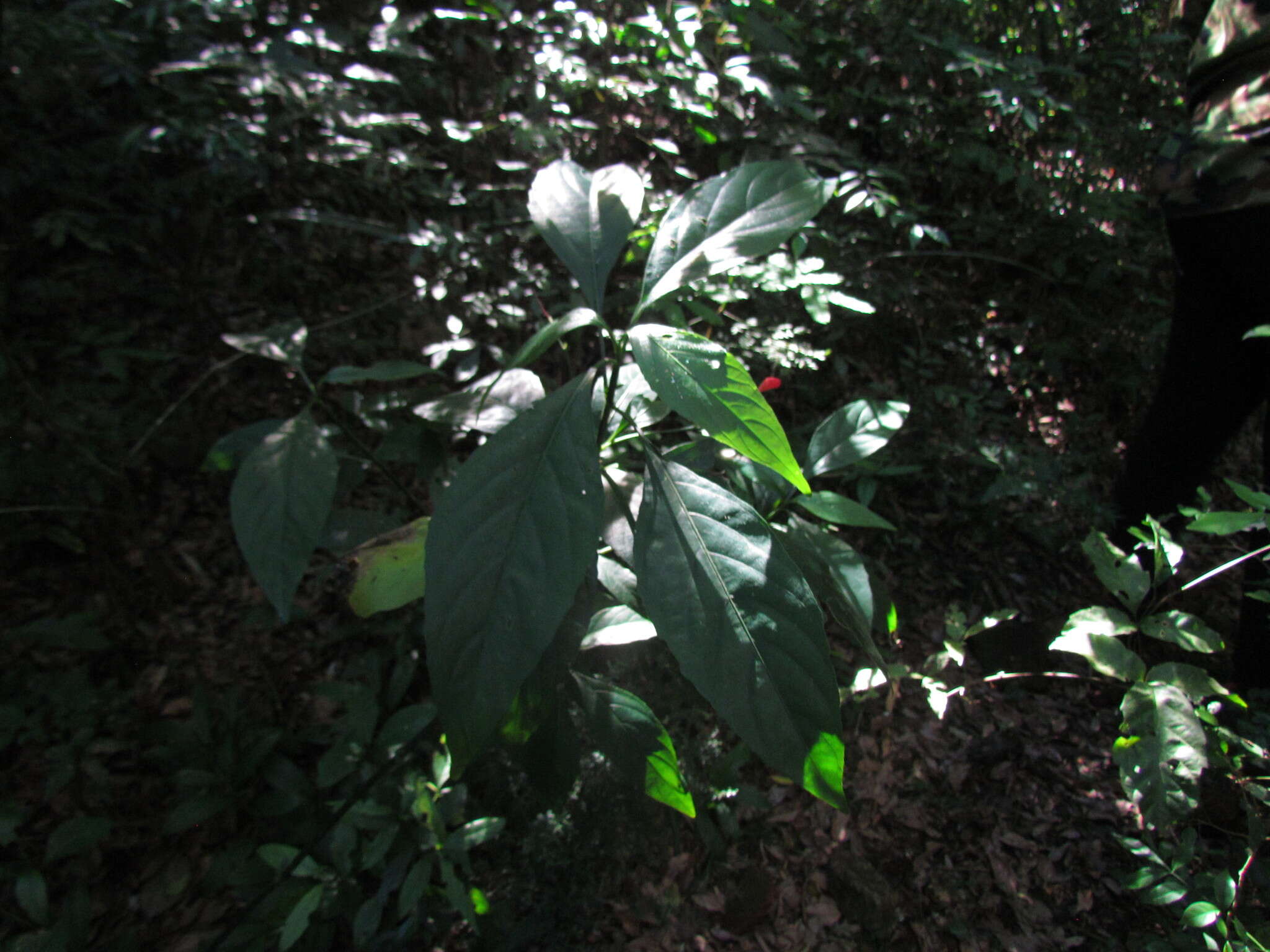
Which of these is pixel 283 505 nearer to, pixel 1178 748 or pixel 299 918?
pixel 299 918

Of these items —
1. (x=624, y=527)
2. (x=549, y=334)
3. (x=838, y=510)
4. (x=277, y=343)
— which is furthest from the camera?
(x=277, y=343)

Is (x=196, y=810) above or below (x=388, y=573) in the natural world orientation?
below

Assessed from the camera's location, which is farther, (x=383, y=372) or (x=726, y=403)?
(x=383, y=372)

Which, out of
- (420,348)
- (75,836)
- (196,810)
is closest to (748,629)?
(196,810)

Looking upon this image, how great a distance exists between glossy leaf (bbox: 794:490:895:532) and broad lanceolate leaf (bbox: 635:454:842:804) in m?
0.40

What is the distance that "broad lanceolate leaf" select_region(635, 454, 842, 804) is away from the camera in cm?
77

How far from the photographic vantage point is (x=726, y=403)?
0.84 meters

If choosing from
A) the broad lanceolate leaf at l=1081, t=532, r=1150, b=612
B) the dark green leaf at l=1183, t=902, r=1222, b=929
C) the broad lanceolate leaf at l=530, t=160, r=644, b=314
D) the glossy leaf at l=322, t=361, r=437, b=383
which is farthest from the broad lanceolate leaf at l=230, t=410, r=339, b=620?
the dark green leaf at l=1183, t=902, r=1222, b=929

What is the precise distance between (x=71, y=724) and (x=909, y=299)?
10.1 ft

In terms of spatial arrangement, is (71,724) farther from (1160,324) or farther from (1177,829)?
(1160,324)

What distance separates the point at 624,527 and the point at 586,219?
53 cm

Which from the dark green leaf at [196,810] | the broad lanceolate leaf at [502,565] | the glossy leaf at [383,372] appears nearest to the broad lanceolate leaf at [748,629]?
the broad lanceolate leaf at [502,565]

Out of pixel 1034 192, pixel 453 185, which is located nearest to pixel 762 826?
pixel 453 185

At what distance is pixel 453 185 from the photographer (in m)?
2.48
